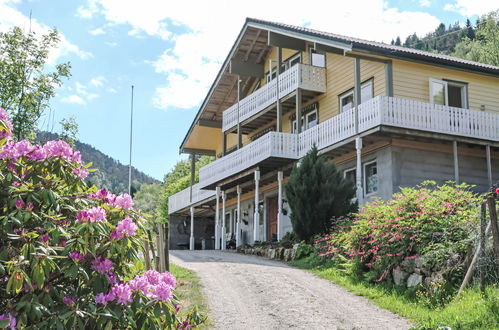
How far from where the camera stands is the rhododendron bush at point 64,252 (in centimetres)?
567

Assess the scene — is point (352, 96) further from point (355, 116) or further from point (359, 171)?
point (359, 171)

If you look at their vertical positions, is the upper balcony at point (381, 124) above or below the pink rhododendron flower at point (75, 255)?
above

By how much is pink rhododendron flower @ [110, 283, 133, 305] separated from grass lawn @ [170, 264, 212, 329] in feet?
17.9

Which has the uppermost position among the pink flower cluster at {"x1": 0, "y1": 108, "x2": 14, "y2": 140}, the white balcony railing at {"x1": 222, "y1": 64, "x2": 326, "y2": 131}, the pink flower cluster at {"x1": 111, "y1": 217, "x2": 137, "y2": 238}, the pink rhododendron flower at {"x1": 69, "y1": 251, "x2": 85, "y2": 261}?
the white balcony railing at {"x1": 222, "y1": 64, "x2": 326, "y2": 131}

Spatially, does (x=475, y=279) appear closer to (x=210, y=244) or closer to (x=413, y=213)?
(x=413, y=213)

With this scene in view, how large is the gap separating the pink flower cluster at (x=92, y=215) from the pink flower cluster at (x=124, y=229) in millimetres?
155

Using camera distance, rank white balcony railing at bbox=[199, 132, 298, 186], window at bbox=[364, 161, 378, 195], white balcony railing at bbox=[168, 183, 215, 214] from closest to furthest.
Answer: window at bbox=[364, 161, 378, 195] < white balcony railing at bbox=[199, 132, 298, 186] < white balcony railing at bbox=[168, 183, 215, 214]

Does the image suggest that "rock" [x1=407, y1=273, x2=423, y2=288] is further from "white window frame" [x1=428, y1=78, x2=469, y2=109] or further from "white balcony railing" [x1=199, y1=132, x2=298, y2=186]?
"white balcony railing" [x1=199, y1=132, x2=298, y2=186]

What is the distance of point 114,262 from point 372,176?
17.4m

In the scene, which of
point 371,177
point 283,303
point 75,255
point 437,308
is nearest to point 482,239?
point 437,308

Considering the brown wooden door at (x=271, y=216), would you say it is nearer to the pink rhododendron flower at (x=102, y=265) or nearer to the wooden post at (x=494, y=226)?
the wooden post at (x=494, y=226)

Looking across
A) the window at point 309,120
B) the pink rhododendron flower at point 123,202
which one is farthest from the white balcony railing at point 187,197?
the pink rhododendron flower at point 123,202

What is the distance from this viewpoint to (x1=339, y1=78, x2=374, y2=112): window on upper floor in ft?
78.4

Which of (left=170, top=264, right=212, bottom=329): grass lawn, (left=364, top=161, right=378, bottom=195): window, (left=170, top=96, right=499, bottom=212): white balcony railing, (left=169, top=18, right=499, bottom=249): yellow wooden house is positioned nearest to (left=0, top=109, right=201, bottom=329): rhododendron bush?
(left=170, top=264, right=212, bottom=329): grass lawn
